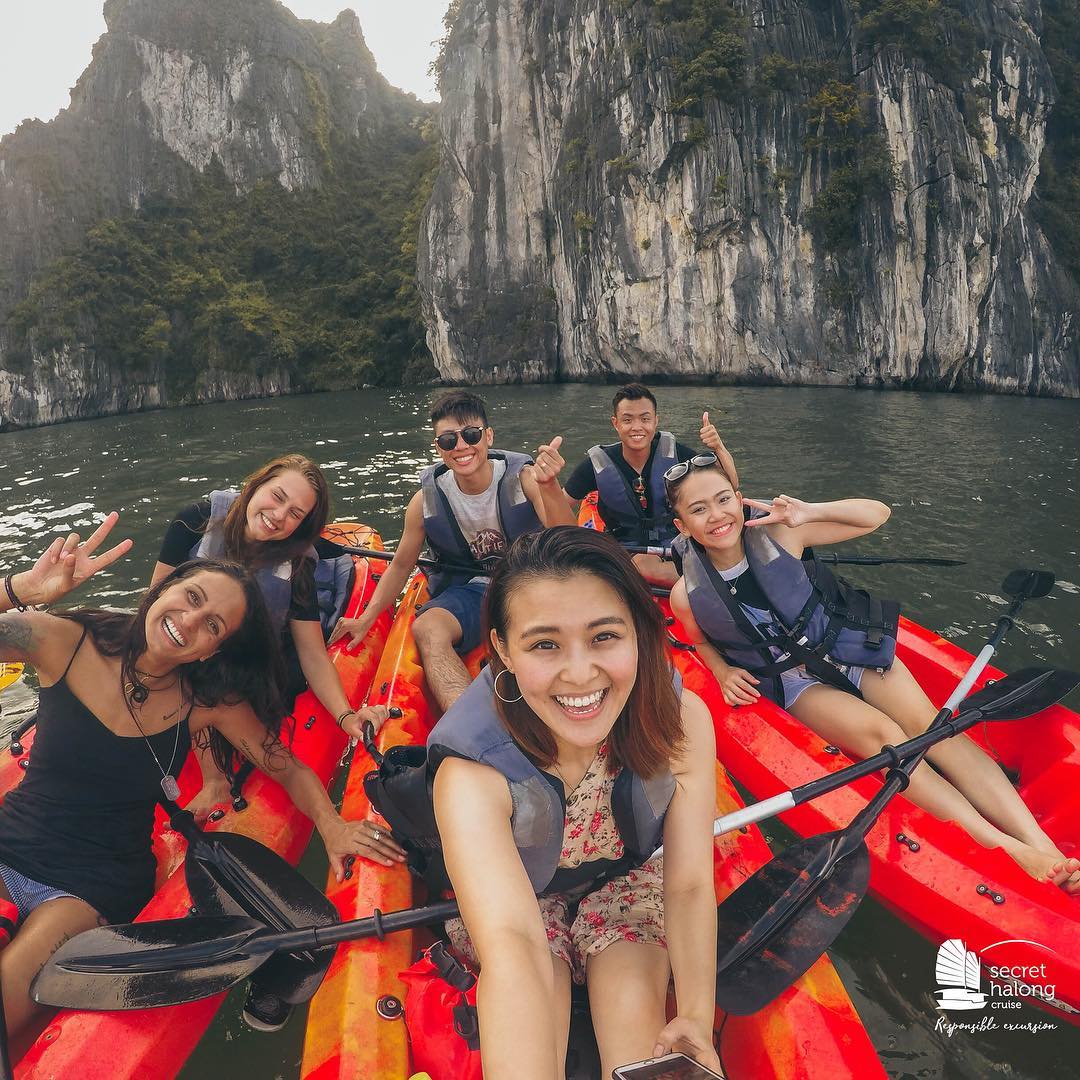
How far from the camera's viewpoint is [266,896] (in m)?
2.17

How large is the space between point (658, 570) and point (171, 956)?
146 inches

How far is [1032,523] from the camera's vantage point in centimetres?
733

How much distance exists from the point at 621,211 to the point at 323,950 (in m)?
29.0

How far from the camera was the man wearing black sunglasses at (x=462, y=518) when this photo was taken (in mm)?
3752

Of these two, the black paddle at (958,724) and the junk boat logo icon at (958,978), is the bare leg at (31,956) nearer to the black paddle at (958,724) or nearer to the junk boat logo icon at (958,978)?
the black paddle at (958,724)

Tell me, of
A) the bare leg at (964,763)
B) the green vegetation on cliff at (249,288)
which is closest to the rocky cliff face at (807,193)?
the green vegetation on cliff at (249,288)

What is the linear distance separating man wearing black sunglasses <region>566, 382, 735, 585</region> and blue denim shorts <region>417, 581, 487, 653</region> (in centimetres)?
154

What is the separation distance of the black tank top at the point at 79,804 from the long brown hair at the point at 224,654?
0.35 feet

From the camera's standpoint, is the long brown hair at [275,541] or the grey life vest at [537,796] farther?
the long brown hair at [275,541]

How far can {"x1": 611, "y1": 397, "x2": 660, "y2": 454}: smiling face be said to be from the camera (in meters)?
4.93

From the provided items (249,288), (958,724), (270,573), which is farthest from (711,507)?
(249,288)

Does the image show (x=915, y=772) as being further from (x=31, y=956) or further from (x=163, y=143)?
(x=163, y=143)

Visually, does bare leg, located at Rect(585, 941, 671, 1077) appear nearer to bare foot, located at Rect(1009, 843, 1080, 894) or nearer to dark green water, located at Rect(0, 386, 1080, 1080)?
dark green water, located at Rect(0, 386, 1080, 1080)

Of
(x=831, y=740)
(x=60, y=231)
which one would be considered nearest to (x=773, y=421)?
(x=831, y=740)
